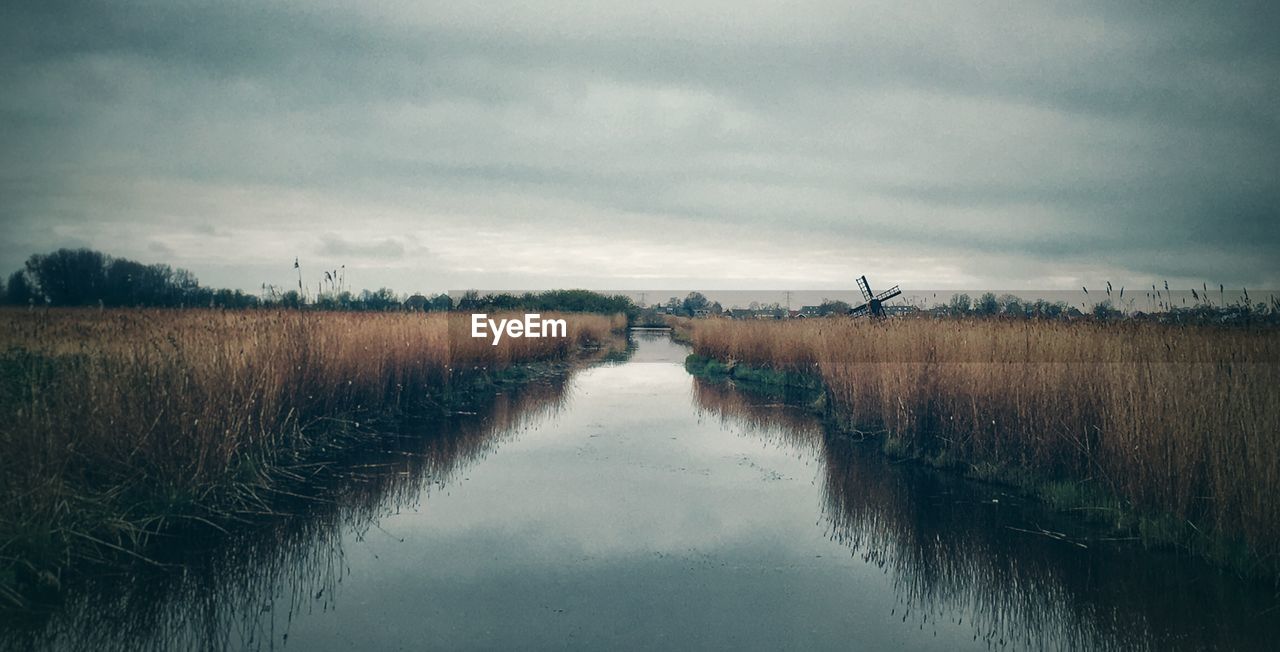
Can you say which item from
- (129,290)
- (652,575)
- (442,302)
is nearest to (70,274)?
(129,290)

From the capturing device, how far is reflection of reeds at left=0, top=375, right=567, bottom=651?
400cm

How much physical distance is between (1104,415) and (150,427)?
8.79m

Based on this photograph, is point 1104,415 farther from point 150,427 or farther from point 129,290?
point 129,290

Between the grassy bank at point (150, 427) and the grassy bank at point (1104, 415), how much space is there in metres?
8.12

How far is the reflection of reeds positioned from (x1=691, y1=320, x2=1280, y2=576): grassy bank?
6622 millimetres

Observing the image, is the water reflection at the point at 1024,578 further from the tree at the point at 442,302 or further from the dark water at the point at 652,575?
the tree at the point at 442,302

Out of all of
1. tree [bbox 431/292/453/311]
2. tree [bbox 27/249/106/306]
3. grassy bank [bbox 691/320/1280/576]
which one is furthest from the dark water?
tree [bbox 431/292/453/311]

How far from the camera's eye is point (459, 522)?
639 cm

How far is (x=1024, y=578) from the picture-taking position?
5.25 meters

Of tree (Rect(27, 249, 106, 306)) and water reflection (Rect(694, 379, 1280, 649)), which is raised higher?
tree (Rect(27, 249, 106, 306))

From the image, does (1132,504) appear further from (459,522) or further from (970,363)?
(459,522)

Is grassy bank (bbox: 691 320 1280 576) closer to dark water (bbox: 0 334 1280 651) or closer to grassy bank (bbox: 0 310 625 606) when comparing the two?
dark water (bbox: 0 334 1280 651)

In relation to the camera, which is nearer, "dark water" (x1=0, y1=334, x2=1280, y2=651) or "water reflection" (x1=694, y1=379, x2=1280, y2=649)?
"dark water" (x1=0, y1=334, x2=1280, y2=651)

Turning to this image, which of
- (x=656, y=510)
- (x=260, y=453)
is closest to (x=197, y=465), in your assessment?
(x=260, y=453)
